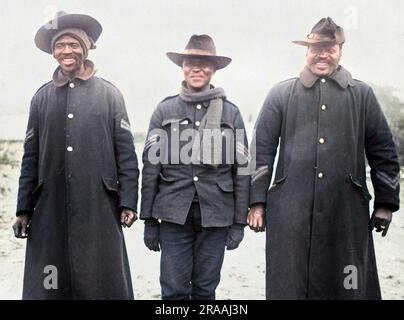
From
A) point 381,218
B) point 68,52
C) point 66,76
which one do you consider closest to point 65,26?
point 68,52

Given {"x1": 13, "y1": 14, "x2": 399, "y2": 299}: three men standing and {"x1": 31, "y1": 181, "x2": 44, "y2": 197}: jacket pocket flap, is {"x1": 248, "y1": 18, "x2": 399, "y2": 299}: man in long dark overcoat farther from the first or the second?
{"x1": 31, "y1": 181, "x2": 44, "y2": 197}: jacket pocket flap

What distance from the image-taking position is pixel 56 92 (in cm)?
335

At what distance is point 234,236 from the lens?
130 inches

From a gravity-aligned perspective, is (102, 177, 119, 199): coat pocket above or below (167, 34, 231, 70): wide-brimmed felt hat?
below

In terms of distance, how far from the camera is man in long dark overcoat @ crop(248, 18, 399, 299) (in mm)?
3215

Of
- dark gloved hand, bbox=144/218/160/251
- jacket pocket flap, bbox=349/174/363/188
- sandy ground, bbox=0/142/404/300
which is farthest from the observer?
sandy ground, bbox=0/142/404/300

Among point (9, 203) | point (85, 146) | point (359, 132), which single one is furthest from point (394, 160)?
point (9, 203)

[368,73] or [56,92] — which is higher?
[368,73]

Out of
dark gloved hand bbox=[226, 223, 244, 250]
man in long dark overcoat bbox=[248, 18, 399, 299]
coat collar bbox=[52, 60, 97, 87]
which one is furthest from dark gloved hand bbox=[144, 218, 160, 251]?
coat collar bbox=[52, 60, 97, 87]

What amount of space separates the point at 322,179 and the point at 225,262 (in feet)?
6.83

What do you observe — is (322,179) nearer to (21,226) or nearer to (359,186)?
(359,186)

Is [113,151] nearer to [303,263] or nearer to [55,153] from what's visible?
[55,153]

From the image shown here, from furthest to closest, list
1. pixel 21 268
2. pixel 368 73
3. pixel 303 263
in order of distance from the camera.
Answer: pixel 368 73 → pixel 21 268 → pixel 303 263

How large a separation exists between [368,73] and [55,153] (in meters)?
3.65
